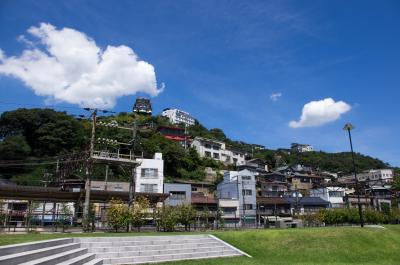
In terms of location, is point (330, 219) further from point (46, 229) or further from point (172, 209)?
point (46, 229)

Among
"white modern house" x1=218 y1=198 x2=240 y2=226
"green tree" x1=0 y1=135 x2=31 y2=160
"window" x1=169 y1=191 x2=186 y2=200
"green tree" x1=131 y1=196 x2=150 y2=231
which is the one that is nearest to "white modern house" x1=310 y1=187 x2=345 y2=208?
"white modern house" x1=218 y1=198 x2=240 y2=226

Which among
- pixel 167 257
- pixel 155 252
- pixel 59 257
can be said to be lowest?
pixel 167 257

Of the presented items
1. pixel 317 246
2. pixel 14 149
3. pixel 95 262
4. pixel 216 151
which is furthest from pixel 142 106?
pixel 95 262

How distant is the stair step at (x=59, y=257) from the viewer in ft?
31.4

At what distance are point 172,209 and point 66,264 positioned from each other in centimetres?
1960

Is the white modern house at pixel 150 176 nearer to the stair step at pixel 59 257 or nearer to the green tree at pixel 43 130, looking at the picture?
the green tree at pixel 43 130

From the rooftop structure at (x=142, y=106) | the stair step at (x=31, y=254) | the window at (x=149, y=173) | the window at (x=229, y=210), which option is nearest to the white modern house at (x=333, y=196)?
the window at (x=229, y=210)

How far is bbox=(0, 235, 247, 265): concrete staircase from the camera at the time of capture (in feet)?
31.6

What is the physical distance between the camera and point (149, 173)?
188ft

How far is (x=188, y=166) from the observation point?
79.3 metres

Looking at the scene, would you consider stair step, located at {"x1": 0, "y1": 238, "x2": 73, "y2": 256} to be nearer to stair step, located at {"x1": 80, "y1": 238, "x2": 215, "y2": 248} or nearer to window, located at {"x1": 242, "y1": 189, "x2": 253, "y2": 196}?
stair step, located at {"x1": 80, "y1": 238, "x2": 215, "y2": 248}

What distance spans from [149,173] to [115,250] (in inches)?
1691

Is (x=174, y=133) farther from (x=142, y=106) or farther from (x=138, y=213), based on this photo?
(x=138, y=213)

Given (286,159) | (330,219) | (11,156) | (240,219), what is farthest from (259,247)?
(286,159)
